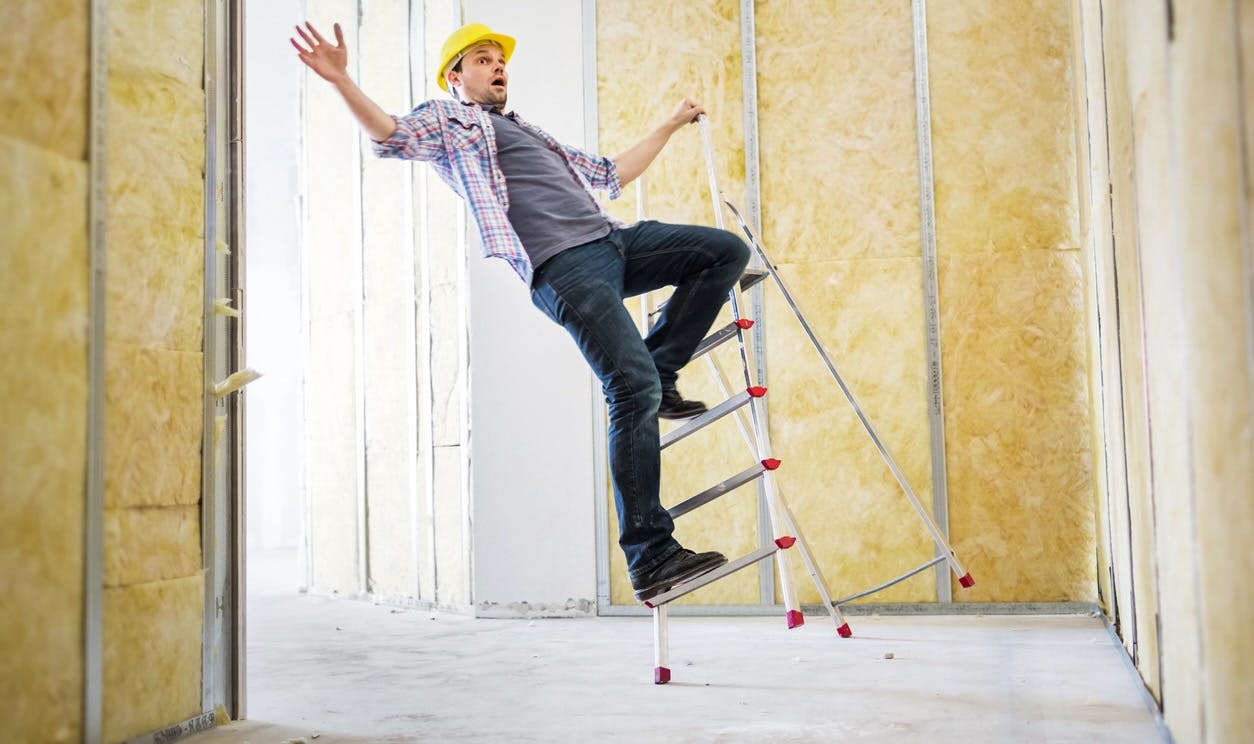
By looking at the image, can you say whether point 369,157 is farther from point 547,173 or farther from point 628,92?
point 547,173

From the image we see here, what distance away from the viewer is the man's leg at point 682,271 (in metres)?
3.08

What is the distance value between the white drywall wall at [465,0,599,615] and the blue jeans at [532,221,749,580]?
5.27 feet

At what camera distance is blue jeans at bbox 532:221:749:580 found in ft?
9.48

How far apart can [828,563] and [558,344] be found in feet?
4.68

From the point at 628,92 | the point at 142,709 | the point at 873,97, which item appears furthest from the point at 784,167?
the point at 142,709

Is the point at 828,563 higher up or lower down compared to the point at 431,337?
lower down

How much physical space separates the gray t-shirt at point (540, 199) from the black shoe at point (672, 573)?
2.81ft

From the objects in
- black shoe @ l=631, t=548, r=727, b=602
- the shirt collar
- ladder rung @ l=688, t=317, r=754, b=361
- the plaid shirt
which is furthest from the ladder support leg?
the shirt collar

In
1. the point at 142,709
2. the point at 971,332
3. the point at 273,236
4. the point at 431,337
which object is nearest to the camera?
the point at 142,709

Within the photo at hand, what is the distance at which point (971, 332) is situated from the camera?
4.41 metres

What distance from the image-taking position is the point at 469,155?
10.0 feet

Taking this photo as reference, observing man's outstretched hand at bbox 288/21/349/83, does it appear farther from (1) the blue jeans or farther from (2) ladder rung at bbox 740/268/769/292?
(2) ladder rung at bbox 740/268/769/292

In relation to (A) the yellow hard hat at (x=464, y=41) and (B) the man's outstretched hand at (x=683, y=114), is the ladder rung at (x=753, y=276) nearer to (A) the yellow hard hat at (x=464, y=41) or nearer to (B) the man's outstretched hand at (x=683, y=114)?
(B) the man's outstretched hand at (x=683, y=114)

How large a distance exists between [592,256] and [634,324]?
213 millimetres
